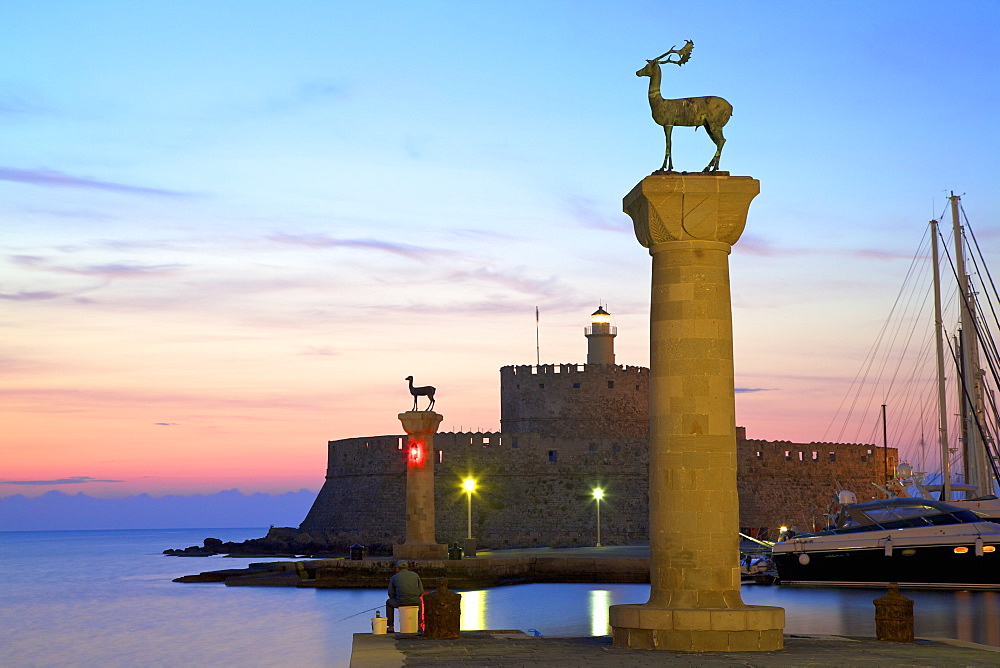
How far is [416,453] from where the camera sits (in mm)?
33406

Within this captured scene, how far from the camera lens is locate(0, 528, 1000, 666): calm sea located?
2370 centimetres

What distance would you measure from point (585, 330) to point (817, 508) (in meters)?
14.3

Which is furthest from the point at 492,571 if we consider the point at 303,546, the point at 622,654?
the point at 303,546

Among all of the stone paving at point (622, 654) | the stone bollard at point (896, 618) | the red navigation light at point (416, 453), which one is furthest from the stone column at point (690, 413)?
the red navigation light at point (416, 453)

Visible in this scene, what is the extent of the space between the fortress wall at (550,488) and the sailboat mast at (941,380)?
16947 mm

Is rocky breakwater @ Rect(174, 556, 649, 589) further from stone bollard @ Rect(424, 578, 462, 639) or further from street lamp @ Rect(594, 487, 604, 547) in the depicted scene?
stone bollard @ Rect(424, 578, 462, 639)

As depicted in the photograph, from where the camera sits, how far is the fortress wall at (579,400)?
56.8 metres

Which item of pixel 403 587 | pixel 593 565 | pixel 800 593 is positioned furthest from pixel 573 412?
pixel 403 587

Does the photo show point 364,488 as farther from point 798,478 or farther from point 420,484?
point 420,484

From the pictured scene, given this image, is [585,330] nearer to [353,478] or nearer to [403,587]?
[353,478]

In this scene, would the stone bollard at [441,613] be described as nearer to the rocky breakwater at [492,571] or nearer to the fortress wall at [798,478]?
the rocky breakwater at [492,571]

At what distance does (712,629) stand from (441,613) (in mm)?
2931

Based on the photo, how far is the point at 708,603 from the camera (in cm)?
1181

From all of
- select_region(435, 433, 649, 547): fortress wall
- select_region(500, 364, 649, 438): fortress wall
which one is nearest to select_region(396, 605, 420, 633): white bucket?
select_region(435, 433, 649, 547): fortress wall
